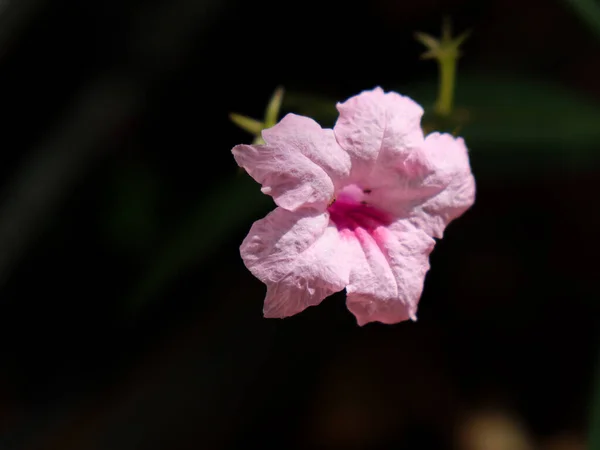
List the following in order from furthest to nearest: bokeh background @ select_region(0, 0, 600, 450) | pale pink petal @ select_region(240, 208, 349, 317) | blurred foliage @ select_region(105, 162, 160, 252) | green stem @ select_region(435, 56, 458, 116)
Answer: blurred foliage @ select_region(105, 162, 160, 252) → bokeh background @ select_region(0, 0, 600, 450) → green stem @ select_region(435, 56, 458, 116) → pale pink petal @ select_region(240, 208, 349, 317)

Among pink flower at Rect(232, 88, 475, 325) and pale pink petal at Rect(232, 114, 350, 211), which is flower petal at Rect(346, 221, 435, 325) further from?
pale pink petal at Rect(232, 114, 350, 211)

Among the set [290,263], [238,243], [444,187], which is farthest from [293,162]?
[238,243]

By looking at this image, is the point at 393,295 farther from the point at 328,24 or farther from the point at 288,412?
the point at 328,24

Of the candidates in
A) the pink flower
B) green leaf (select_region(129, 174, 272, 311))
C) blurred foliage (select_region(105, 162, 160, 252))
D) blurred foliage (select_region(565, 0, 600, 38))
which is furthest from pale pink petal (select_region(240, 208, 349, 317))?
blurred foliage (select_region(105, 162, 160, 252))

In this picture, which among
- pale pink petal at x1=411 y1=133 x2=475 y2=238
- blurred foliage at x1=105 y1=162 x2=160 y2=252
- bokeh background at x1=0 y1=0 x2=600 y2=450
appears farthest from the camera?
blurred foliage at x1=105 y1=162 x2=160 y2=252

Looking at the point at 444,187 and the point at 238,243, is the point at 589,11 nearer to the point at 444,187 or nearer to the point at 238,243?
the point at 444,187

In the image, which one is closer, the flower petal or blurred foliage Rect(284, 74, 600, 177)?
the flower petal

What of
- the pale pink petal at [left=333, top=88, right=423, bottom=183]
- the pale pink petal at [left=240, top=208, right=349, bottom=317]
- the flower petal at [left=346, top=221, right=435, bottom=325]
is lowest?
the pale pink petal at [left=240, top=208, right=349, bottom=317]

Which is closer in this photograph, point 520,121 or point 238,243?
point 520,121

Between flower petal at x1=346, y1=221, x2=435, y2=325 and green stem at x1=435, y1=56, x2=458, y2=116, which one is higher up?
green stem at x1=435, y1=56, x2=458, y2=116
